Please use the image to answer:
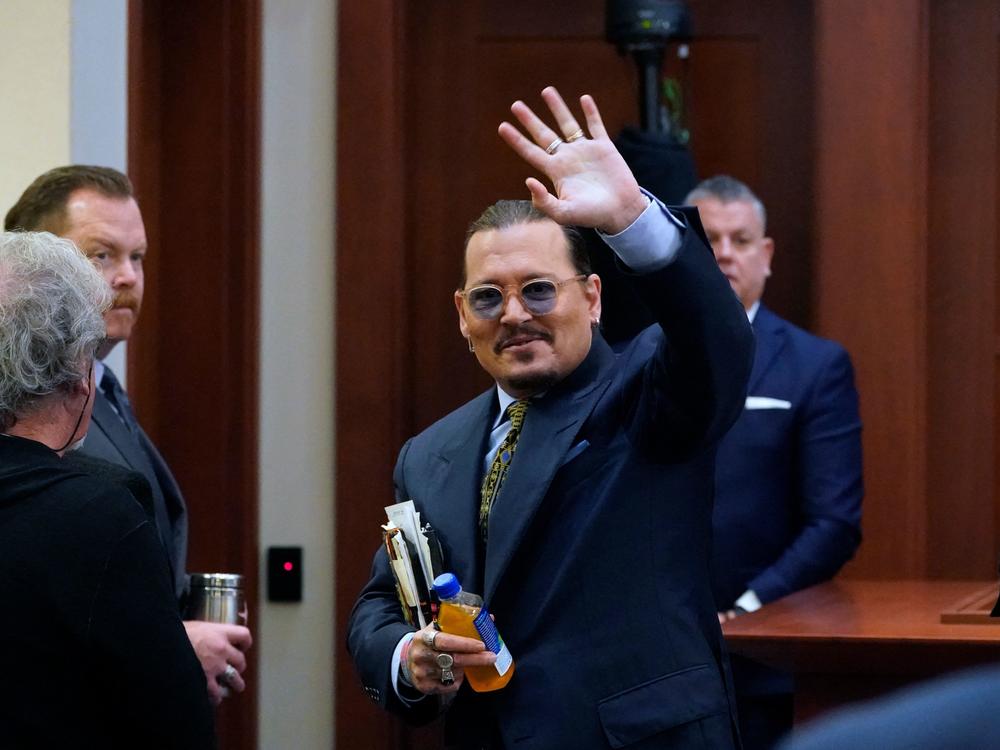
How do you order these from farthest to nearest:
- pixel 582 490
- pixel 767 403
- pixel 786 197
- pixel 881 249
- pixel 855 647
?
pixel 786 197, pixel 881 249, pixel 767 403, pixel 855 647, pixel 582 490

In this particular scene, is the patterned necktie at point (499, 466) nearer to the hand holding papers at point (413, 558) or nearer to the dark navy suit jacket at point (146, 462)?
the hand holding papers at point (413, 558)

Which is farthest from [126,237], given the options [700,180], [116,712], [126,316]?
[700,180]

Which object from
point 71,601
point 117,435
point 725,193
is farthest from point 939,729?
point 725,193

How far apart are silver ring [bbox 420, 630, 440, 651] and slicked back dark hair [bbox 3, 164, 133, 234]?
1198 millimetres

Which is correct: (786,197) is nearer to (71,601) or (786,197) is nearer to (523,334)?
(523,334)

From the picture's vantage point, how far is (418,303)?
14.9 ft

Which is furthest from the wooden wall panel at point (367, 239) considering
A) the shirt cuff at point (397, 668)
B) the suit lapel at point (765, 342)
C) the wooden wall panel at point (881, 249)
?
the shirt cuff at point (397, 668)

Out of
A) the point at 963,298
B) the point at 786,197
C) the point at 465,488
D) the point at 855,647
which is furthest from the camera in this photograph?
the point at 786,197

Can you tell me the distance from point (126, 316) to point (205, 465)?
4.52 ft

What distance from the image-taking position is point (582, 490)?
2293 millimetres

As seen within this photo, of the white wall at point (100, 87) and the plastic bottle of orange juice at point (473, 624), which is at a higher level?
the white wall at point (100, 87)

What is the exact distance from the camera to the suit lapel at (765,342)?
150 inches

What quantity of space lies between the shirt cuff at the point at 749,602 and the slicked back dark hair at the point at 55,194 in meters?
1.60

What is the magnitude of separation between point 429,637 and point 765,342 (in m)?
1.87
